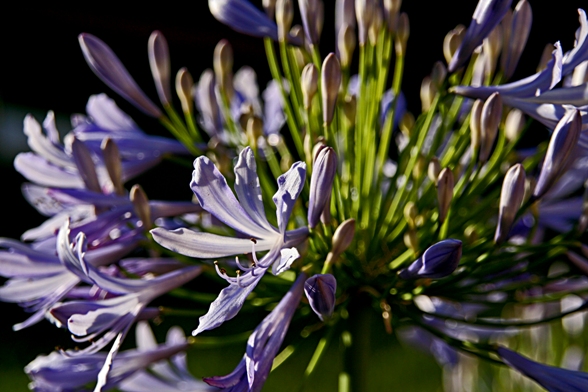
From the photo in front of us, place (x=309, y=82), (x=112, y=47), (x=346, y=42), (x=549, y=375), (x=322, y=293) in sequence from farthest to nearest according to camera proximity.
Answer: (x=112, y=47) < (x=346, y=42) < (x=309, y=82) < (x=549, y=375) < (x=322, y=293)

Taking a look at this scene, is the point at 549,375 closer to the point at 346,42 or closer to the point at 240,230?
the point at 240,230

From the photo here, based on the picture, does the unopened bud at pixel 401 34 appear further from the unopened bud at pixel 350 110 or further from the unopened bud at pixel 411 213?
the unopened bud at pixel 411 213

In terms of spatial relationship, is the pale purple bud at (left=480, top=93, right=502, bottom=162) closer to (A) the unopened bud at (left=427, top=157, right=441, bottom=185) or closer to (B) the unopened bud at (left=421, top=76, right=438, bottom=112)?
(A) the unopened bud at (left=427, top=157, right=441, bottom=185)

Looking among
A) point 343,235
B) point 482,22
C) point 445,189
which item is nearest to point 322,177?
point 343,235

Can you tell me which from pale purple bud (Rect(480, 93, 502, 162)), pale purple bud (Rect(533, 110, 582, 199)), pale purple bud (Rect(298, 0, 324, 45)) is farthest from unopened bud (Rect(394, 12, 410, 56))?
pale purple bud (Rect(533, 110, 582, 199))

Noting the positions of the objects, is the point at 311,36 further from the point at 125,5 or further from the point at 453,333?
the point at 125,5

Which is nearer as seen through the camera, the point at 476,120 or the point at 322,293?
the point at 322,293
